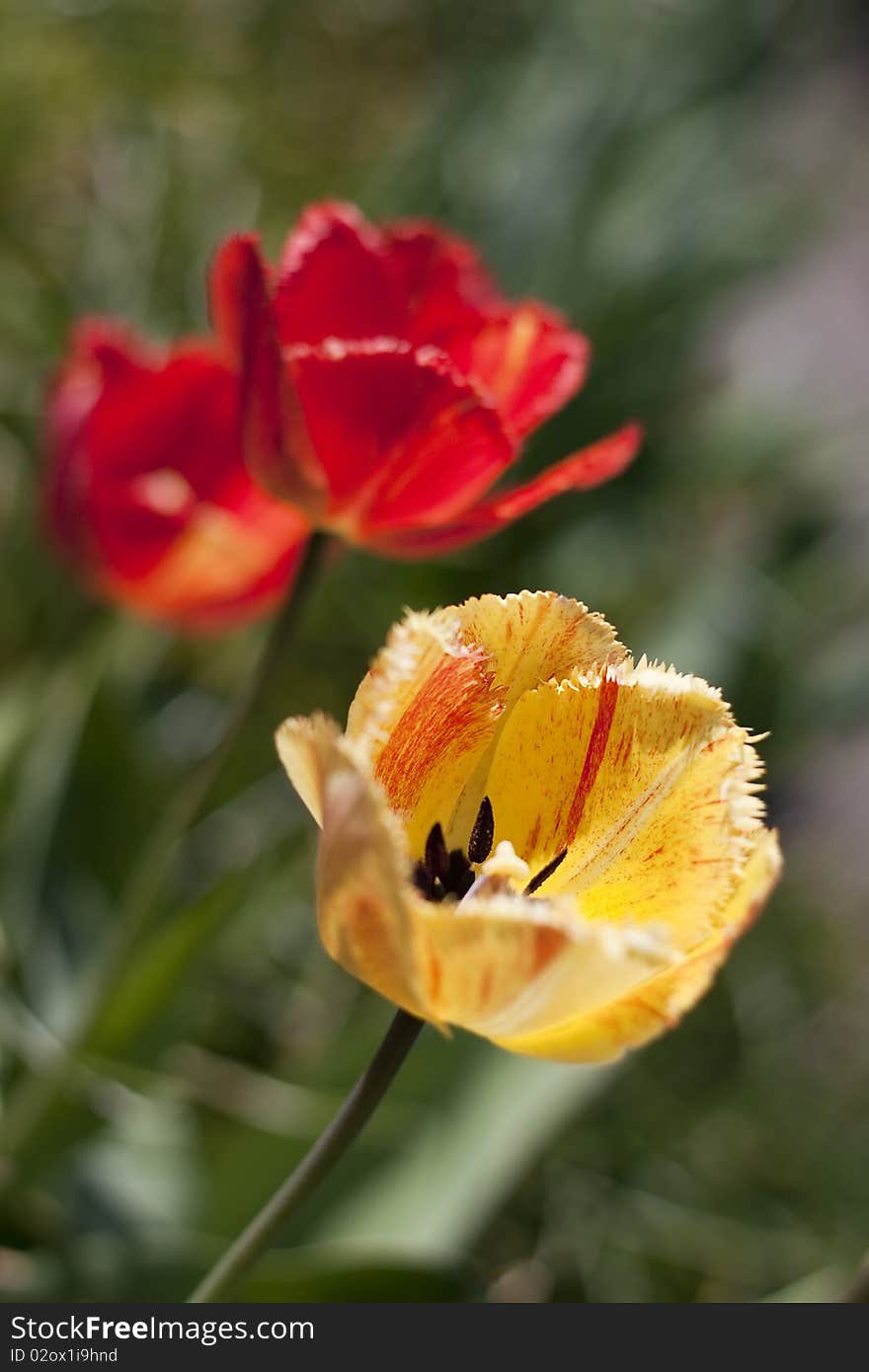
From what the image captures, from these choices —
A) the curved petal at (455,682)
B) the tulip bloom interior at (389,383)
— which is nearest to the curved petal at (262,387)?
the tulip bloom interior at (389,383)

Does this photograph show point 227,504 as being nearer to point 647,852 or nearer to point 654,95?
point 647,852

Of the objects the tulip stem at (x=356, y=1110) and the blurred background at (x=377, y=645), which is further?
the blurred background at (x=377, y=645)

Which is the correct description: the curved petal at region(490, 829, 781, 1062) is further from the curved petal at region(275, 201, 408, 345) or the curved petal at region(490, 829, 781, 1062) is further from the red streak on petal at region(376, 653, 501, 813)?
the curved petal at region(275, 201, 408, 345)

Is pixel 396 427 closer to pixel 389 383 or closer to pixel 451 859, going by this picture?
pixel 389 383

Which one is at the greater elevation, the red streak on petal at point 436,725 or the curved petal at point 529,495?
the curved petal at point 529,495

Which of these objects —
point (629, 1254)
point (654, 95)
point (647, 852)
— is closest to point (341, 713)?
point (629, 1254)

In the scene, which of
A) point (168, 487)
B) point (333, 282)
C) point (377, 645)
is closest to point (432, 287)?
point (333, 282)

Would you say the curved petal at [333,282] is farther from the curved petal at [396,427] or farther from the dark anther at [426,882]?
the dark anther at [426,882]

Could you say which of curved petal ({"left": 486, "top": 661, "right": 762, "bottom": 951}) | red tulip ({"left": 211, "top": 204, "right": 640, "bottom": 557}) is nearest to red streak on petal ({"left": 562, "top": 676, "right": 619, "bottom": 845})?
curved petal ({"left": 486, "top": 661, "right": 762, "bottom": 951})
